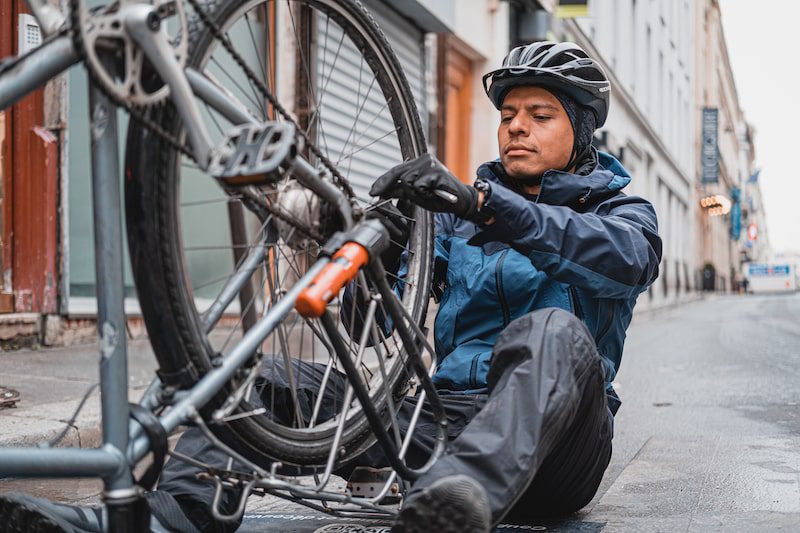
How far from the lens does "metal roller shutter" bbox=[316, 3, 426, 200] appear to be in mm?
2617

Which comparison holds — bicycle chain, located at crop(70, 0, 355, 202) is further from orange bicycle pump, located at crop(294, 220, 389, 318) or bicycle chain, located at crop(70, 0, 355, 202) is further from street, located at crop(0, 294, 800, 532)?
street, located at crop(0, 294, 800, 532)

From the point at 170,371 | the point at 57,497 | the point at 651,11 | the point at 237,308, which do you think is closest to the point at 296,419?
the point at 237,308

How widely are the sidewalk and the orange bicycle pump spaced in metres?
1.82

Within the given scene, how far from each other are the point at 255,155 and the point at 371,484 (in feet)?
3.13

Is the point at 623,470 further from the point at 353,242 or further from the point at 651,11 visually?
the point at 651,11

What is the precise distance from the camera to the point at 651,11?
86.6ft

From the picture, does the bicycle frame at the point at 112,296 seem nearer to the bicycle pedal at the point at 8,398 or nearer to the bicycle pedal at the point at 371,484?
the bicycle pedal at the point at 371,484

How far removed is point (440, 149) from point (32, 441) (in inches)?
344

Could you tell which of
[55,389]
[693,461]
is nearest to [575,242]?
[693,461]

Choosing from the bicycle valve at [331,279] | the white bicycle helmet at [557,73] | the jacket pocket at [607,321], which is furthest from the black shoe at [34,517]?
the white bicycle helmet at [557,73]

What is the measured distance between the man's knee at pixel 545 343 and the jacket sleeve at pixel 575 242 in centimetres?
21

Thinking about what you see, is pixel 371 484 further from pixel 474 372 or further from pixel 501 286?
pixel 501 286

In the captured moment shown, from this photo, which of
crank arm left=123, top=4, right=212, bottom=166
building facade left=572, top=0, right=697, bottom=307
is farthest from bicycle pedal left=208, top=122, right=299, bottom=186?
building facade left=572, top=0, right=697, bottom=307

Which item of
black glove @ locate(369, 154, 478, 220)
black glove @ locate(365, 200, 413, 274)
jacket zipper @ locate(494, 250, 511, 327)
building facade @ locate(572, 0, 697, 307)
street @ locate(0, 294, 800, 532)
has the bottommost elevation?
street @ locate(0, 294, 800, 532)
